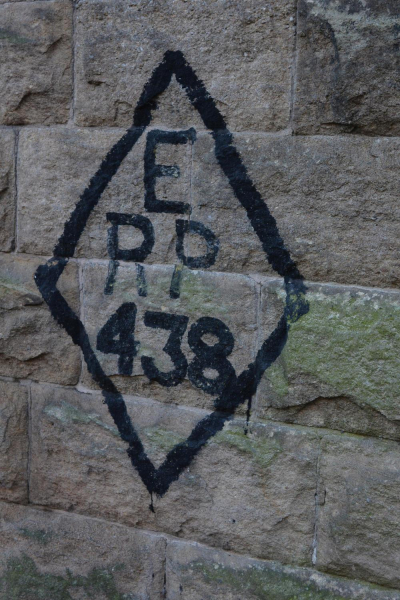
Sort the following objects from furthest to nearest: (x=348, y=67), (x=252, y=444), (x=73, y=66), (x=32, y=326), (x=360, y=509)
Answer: (x=32, y=326) → (x=73, y=66) → (x=252, y=444) → (x=360, y=509) → (x=348, y=67)

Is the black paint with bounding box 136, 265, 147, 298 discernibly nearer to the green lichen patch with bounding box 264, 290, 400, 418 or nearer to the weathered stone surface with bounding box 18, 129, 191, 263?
the weathered stone surface with bounding box 18, 129, 191, 263

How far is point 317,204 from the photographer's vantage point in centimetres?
183

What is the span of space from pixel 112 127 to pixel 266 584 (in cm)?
155

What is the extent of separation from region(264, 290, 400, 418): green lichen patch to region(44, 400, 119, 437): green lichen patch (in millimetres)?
653

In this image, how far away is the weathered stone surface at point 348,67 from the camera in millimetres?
1710

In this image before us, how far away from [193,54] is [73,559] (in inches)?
69.3

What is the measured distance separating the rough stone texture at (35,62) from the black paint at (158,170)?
1.11 ft

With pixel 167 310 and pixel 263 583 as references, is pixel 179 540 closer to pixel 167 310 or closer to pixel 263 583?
pixel 263 583

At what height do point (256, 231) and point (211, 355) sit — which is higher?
point (256, 231)

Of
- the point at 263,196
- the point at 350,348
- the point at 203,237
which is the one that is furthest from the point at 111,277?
the point at 350,348

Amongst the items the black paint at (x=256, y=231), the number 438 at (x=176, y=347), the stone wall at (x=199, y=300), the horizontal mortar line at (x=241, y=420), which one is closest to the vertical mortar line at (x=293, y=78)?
the stone wall at (x=199, y=300)

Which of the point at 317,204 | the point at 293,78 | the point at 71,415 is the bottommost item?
the point at 71,415

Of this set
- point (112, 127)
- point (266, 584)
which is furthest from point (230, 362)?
point (112, 127)

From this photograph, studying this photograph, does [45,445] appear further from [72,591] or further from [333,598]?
[333,598]
